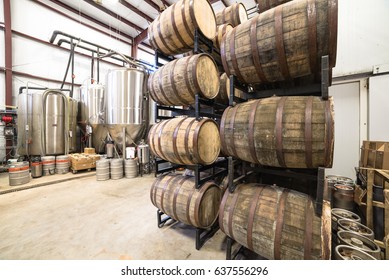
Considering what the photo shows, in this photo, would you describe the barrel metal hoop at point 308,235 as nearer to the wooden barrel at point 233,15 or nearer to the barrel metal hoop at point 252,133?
the barrel metal hoop at point 252,133

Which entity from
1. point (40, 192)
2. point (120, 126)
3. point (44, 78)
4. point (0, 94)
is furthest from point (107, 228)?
point (44, 78)

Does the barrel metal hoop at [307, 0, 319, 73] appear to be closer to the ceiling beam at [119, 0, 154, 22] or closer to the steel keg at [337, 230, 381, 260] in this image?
the steel keg at [337, 230, 381, 260]

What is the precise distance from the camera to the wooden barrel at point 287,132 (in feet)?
3.97

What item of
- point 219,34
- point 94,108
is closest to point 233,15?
point 219,34

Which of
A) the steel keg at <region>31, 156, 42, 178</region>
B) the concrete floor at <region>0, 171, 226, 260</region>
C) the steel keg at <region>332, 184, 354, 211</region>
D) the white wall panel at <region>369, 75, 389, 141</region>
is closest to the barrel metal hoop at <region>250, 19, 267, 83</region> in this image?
the concrete floor at <region>0, 171, 226, 260</region>

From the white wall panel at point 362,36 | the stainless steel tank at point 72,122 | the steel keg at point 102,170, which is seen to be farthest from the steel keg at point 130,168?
the white wall panel at point 362,36

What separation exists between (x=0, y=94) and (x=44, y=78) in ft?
4.78

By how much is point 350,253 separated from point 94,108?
779 centimetres

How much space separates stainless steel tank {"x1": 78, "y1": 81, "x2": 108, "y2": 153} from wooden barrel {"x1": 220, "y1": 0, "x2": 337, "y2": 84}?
6259 millimetres

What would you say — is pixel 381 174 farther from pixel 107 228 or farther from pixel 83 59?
pixel 83 59

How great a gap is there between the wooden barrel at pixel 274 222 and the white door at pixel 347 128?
356 centimetres

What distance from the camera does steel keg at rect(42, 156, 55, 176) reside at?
509cm

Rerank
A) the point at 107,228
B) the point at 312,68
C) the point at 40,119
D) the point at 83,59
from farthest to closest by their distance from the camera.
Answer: the point at 83,59 < the point at 40,119 < the point at 107,228 < the point at 312,68

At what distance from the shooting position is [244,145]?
4.96ft
